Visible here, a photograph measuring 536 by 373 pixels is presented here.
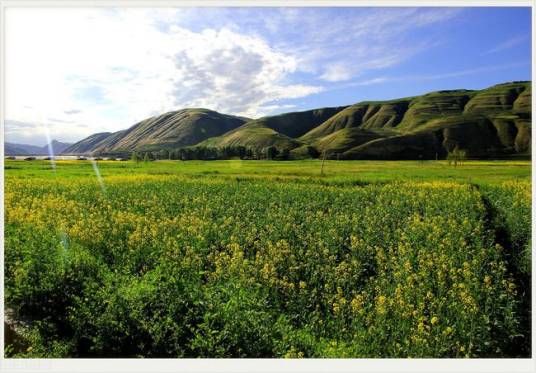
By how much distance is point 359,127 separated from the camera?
562 ft

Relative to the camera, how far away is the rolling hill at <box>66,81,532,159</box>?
96688 millimetres

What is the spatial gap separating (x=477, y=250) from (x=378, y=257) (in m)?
2.50

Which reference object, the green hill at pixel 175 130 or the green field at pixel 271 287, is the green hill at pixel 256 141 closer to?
the green hill at pixel 175 130

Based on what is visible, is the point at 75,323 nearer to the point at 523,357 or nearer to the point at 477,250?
the point at 523,357

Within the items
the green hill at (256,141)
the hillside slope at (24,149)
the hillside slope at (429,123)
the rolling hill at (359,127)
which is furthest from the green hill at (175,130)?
the hillside slope at (24,149)

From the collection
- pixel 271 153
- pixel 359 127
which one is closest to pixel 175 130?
pixel 359 127

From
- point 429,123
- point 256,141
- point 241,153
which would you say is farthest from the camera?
point 256,141

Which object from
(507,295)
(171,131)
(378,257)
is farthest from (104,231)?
(171,131)

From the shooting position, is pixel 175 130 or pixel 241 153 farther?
pixel 175 130

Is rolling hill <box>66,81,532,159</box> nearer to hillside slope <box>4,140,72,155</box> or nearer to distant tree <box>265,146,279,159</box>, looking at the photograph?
distant tree <box>265,146,279,159</box>

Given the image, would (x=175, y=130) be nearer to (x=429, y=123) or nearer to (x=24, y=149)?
(x=429, y=123)

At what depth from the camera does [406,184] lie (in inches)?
793

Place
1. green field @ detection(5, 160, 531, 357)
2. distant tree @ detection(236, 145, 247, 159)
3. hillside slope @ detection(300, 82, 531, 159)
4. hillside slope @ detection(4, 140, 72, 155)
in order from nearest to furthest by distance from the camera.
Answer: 1. green field @ detection(5, 160, 531, 357)
2. hillside slope @ detection(4, 140, 72, 155)
3. distant tree @ detection(236, 145, 247, 159)
4. hillside slope @ detection(300, 82, 531, 159)

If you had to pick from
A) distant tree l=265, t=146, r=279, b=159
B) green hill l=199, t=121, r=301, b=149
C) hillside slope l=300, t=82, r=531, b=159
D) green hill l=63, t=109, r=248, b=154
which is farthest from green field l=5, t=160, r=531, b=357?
green hill l=63, t=109, r=248, b=154
